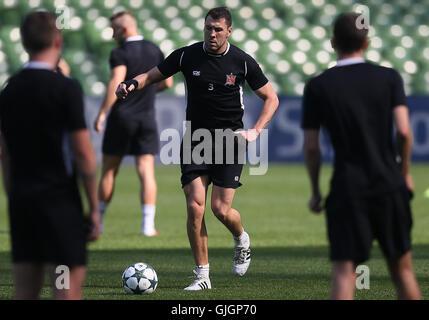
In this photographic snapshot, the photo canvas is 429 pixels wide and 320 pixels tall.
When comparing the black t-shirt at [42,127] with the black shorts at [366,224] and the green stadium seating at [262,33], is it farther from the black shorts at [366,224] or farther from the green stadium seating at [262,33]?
the green stadium seating at [262,33]

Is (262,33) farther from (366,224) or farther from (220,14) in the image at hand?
(366,224)

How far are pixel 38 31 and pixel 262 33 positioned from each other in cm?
2321

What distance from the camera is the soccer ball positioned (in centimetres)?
705

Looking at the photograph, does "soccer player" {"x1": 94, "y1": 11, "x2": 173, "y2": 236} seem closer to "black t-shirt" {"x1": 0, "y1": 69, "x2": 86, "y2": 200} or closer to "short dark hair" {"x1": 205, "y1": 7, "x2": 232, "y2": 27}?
"short dark hair" {"x1": 205, "y1": 7, "x2": 232, "y2": 27}

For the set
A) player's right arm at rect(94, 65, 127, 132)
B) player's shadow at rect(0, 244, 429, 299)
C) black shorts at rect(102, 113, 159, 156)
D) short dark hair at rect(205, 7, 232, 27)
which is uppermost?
player's right arm at rect(94, 65, 127, 132)

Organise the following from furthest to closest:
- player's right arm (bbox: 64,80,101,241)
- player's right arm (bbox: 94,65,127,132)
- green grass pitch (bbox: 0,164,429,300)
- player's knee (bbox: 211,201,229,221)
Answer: player's right arm (bbox: 94,65,127,132)
player's knee (bbox: 211,201,229,221)
green grass pitch (bbox: 0,164,429,300)
player's right arm (bbox: 64,80,101,241)

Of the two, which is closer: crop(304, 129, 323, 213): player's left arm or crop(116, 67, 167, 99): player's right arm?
crop(304, 129, 323, 213): player's left arm

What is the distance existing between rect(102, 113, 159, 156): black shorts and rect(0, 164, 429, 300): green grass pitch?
39.2 inches

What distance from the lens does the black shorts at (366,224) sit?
194 inches

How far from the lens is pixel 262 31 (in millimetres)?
27703

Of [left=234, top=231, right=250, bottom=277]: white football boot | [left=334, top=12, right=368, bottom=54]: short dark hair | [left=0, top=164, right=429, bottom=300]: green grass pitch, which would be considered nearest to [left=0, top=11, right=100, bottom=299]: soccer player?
[left=334, top=12, right=368, bottom=54]: short dark hair

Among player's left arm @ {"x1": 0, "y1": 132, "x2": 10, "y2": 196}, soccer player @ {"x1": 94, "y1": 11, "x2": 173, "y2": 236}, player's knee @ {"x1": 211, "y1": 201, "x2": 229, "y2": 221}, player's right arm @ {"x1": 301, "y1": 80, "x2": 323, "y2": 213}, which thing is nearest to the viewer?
player's left arm @ {"x1": 0, "y1": 132, "x2": 10, "y2": 196}

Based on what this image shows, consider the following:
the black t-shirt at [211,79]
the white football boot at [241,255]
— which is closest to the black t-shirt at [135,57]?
the white football boot at [241,255]

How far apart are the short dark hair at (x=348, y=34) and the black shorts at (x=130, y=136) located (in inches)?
245
